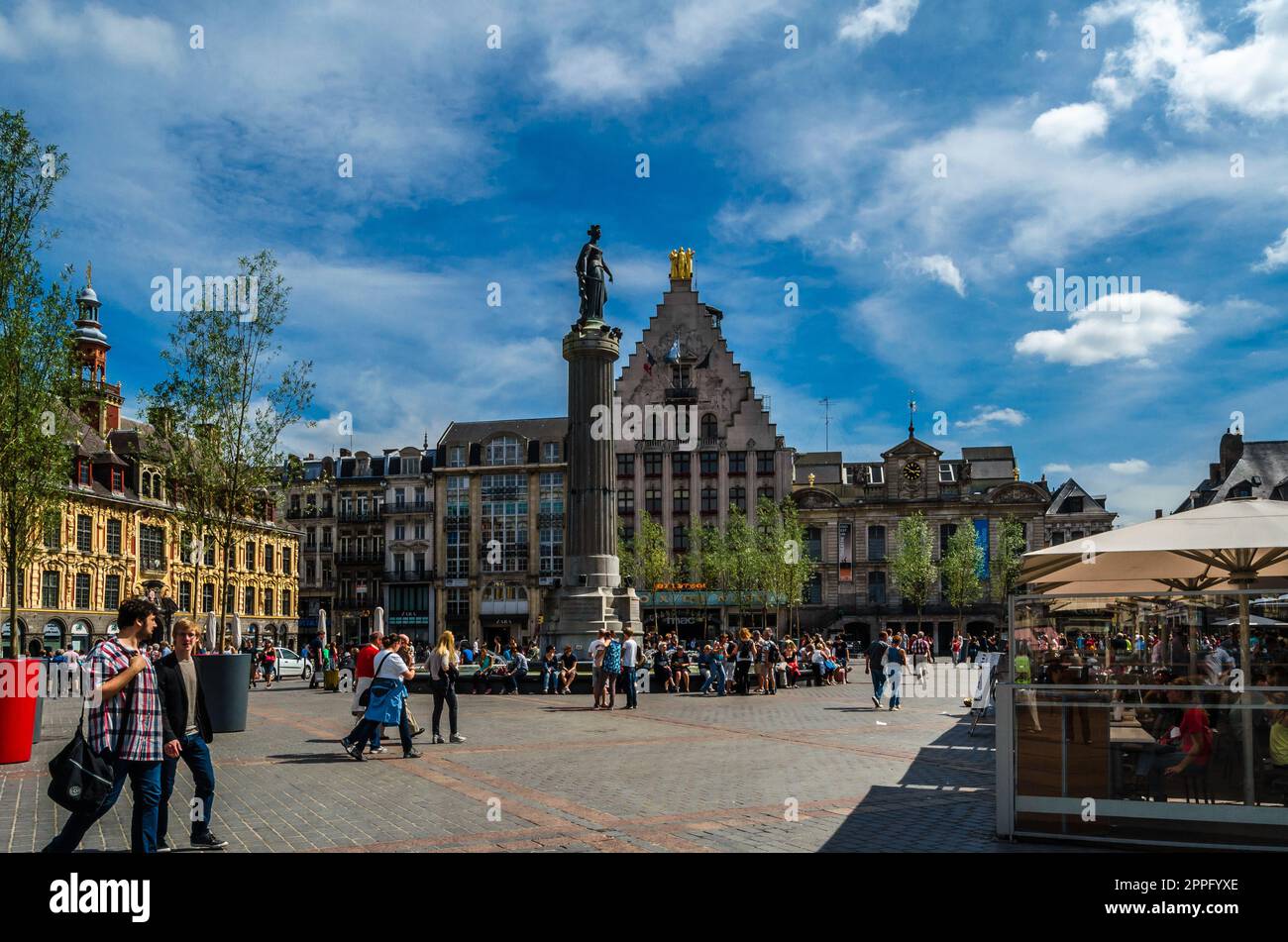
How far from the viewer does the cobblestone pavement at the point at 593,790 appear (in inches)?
363

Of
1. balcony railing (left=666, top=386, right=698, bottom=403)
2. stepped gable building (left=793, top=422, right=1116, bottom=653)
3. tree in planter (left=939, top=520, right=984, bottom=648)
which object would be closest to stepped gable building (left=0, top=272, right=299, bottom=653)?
balcony railing (left=666, top=386, right=698, bottom=403)

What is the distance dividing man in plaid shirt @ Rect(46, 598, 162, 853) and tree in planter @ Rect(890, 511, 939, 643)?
218 feet

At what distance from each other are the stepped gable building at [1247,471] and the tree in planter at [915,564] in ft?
61.0

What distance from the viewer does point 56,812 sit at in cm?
1062

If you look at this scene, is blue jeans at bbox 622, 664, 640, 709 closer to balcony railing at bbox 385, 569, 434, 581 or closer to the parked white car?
the parked white car

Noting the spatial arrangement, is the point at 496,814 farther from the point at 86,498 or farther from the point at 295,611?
the point at 295,611

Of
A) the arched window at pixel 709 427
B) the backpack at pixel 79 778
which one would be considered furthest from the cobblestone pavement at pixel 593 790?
the arched window at pixel 709 427

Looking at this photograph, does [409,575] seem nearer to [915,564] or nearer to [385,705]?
[915,564]

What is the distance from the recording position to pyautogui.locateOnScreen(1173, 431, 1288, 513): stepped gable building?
72.2 metres

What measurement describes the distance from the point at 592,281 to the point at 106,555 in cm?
3463

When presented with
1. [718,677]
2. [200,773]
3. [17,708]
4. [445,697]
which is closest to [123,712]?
[200,773]

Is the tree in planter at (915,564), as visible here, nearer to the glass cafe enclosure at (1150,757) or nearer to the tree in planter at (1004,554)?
the tree in planter at (1004,554)
